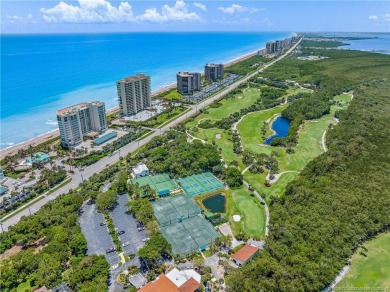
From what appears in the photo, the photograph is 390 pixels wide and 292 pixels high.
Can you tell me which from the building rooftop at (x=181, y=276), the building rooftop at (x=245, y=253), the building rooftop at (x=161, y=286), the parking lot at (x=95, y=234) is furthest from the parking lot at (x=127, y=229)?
the building rooftop at (x=245, y=253)

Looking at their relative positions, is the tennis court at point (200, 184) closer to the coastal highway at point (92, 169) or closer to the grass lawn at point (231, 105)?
the coastal highway at point (92, 169)

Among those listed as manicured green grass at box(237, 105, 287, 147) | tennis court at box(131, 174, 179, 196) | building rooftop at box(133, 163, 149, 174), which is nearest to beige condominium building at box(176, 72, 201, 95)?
manicured green grass at box(237, 105, 287, 147)

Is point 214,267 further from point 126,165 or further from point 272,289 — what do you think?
point 126,165

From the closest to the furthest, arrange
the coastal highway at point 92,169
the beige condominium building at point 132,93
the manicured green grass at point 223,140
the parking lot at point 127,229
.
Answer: the parking lot at point 127,229 < the coastal highway at point 92,169 < the manicured green grass at point 223,140 < the beige condominium building at point 132,93

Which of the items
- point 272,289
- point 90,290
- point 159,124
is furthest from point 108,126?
point 272,289

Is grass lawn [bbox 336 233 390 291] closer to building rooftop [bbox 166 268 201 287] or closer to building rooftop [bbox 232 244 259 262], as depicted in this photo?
building rooftop [bbox 232 244 259 262]

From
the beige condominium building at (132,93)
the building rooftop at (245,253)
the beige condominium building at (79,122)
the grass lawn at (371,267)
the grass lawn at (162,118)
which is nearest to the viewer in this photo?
the grass lawn at (371,267)
